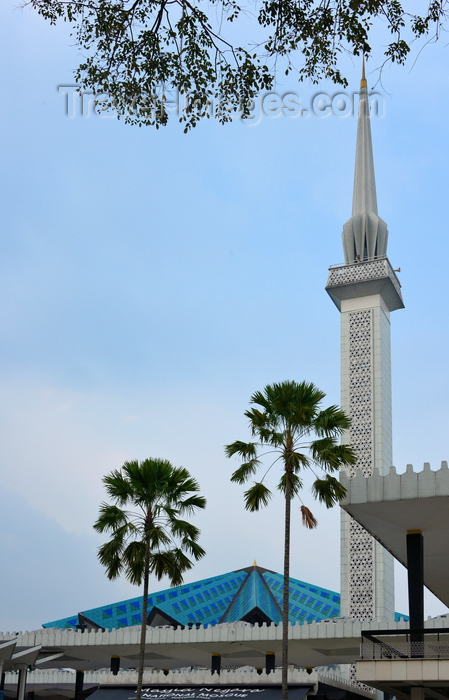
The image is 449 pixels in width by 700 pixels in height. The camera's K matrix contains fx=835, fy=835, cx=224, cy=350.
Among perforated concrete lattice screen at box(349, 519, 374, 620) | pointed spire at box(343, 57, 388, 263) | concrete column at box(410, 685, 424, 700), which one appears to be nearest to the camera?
concrete column at box(410, 685, 424, 700)

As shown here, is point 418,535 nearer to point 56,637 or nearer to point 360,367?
point 56,637

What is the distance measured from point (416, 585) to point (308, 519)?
367 cm

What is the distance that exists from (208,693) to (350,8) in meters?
24.3

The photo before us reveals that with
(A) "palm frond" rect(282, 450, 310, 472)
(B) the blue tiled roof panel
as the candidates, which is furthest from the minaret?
(A) "palm frond" rect(282, 450, 310, 472)

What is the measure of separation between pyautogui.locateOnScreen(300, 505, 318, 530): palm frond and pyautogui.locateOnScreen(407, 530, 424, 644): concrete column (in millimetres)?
2704

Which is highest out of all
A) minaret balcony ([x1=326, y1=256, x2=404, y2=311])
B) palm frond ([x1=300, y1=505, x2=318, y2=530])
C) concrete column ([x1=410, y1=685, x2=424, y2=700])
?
minaret balcony ([x1=326, y1=256, x2=404, y2=311])

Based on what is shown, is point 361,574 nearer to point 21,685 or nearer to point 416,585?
point 21,685

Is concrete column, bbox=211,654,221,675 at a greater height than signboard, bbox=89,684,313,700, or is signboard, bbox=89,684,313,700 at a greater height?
concrete column, bbox=211,654,221,675

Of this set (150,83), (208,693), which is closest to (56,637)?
(208,693)

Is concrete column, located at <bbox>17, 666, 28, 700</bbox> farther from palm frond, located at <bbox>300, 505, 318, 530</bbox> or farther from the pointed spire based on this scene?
the pointed spire

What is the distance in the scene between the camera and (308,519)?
67.1 ft

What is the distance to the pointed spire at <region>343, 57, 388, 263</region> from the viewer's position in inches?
2122

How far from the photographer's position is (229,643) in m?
34.6

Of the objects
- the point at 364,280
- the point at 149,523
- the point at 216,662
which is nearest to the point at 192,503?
the point at 149,523
